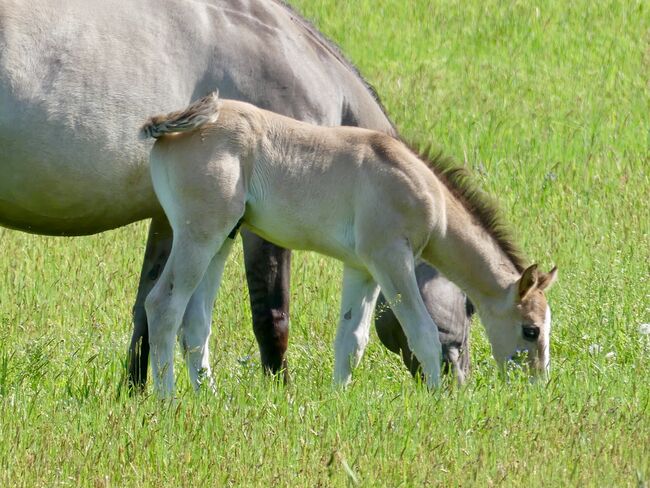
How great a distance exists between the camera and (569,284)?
933 centimetres

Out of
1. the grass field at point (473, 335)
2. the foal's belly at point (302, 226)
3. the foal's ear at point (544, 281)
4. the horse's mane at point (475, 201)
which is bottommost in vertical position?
the grass field at point (473, 335)

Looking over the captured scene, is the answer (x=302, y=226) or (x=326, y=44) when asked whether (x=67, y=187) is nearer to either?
(x=302, y=226)

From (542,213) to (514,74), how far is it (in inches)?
164

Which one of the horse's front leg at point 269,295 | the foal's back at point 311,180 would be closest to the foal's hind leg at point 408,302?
the foal's back at point 311,180

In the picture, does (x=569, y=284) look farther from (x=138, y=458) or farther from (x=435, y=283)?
(x=138, y=458)

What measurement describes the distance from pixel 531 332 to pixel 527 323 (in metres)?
0.05

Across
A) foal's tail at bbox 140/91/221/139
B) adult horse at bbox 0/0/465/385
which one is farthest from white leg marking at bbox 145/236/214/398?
adult horse at bbox 0/0/465/385

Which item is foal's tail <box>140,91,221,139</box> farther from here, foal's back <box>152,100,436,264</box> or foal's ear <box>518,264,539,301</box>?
foal's ear <box>518,264,539,301</box>

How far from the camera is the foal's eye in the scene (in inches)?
275

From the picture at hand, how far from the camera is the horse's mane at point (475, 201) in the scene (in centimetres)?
721

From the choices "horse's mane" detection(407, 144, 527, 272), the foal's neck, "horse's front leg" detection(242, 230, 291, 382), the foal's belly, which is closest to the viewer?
the foal's belly

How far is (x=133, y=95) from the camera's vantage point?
7.25 meters

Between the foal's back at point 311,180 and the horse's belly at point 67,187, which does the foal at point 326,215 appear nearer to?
the foal's back at point 311,180

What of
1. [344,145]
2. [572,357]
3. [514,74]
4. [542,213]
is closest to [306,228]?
[344,145]
